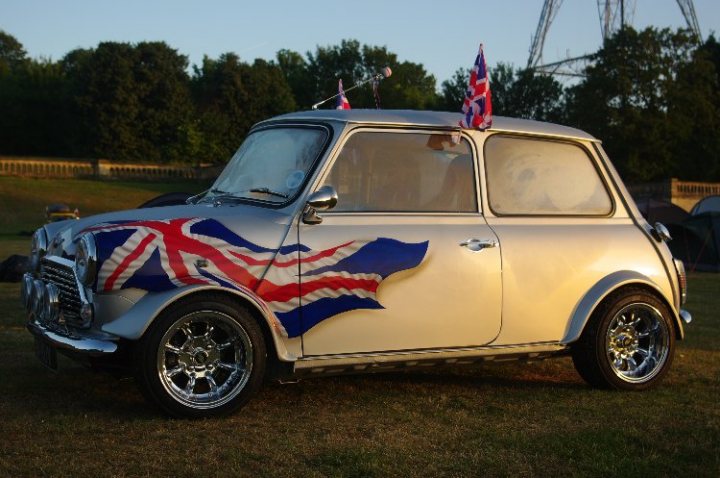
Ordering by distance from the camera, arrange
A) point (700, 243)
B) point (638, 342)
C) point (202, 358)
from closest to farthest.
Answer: point (202, 358) → point (638, 342) → point (700, 243)

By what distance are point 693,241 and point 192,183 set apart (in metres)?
58.4

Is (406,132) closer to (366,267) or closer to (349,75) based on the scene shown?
(366,267)

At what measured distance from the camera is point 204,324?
591cm

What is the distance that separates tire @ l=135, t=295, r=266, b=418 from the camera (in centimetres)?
573

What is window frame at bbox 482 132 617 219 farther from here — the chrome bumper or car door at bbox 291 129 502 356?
the chrome bumper

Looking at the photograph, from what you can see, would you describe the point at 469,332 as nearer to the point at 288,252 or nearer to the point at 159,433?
the point at 288,252

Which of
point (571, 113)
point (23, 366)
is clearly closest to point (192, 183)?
point (571, 113)

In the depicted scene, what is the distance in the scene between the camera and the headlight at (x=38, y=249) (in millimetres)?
6792

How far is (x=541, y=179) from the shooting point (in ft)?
23.9

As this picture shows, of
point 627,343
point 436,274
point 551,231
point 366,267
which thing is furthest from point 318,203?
point 627,343

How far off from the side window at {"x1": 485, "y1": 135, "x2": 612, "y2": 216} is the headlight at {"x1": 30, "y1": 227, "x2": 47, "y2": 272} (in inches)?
125

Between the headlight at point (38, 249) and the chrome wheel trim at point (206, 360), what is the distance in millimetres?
1482

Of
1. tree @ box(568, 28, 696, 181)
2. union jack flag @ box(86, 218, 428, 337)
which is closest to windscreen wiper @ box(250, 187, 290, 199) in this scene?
union jack flag @ box(86, 218, 428, 337)

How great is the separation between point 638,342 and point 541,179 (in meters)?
1.45
